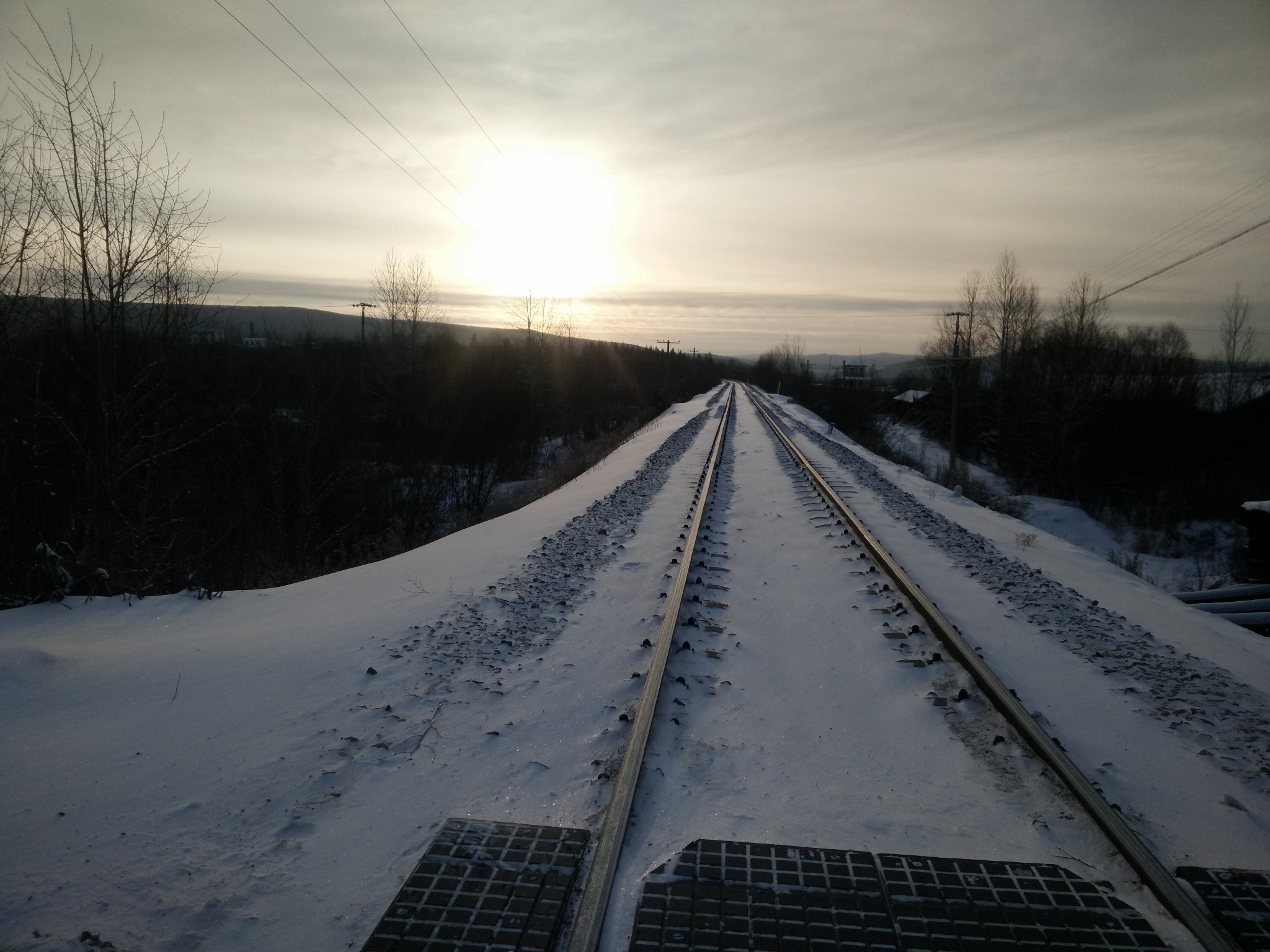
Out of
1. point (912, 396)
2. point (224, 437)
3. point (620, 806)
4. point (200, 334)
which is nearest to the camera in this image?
point (620, 806)

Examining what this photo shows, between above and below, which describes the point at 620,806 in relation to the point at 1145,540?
above

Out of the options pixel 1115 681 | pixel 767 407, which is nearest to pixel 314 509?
pixel 1115 681

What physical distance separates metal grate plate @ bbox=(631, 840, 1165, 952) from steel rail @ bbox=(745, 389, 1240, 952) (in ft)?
0.55

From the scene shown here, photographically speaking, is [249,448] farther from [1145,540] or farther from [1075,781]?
[1145,540]

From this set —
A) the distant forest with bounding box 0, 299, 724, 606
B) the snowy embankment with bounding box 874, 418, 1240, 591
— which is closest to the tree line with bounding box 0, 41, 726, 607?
the distant forest with bounding box 0, 299, 724, 606

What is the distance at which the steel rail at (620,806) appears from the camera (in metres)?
2.58

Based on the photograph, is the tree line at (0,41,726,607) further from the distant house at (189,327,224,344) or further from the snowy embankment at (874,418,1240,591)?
the snowy embankment at (874,418,1240,591)

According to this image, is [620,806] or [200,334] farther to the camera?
[200,334]

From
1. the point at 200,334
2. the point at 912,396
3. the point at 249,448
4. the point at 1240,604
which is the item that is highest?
the point at 912,396

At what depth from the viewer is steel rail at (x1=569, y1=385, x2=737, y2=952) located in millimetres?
2576

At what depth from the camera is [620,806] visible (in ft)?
10.6

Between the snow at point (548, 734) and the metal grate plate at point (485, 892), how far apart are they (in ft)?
0.37

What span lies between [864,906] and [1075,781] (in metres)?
1.49

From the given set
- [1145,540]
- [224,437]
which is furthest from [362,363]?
[1145,540]
